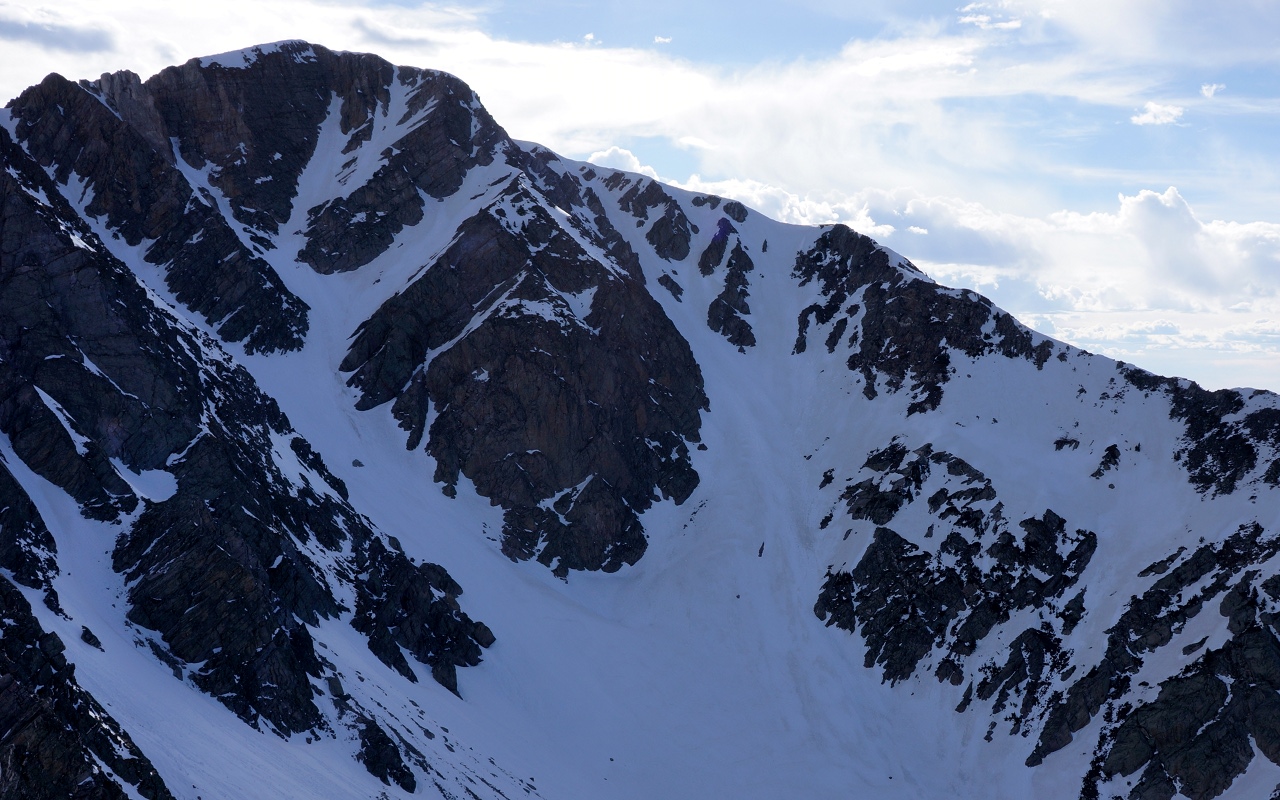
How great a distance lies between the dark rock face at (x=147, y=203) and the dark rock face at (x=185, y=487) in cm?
2087

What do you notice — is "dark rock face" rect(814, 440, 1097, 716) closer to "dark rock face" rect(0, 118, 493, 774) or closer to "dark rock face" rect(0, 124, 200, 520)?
"dark rock face" rect(0, 118, 493, 774)

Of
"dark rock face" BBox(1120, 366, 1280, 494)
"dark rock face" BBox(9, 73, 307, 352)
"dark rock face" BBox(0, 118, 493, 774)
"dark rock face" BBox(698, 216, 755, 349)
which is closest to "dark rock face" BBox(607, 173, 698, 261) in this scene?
"dark rock face" BBox(698, 216, 755, 349)

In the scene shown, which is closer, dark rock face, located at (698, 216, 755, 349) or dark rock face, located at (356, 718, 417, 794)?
dark rock face, located at (356, 718, 417, 794)

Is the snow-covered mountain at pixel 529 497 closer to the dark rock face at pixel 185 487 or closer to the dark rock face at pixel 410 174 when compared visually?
the dark rock face at pixel 185 487

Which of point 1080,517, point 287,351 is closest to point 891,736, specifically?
point 1080,517

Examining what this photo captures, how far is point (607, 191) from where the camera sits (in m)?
157

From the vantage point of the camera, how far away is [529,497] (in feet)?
336

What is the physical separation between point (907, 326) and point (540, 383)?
4503 centimetres

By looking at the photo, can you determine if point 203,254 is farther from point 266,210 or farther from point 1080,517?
point 1080,517

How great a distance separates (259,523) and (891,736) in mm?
52390

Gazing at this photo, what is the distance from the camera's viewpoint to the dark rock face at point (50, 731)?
34719 mm

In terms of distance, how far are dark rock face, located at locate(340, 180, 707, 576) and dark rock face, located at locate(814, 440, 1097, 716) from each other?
23.4m

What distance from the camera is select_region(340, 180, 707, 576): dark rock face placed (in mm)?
103062

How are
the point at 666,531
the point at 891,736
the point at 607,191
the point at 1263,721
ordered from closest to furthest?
the point at 1263,721, the point at 891,736, the point at 666,531, the point at 607,191
